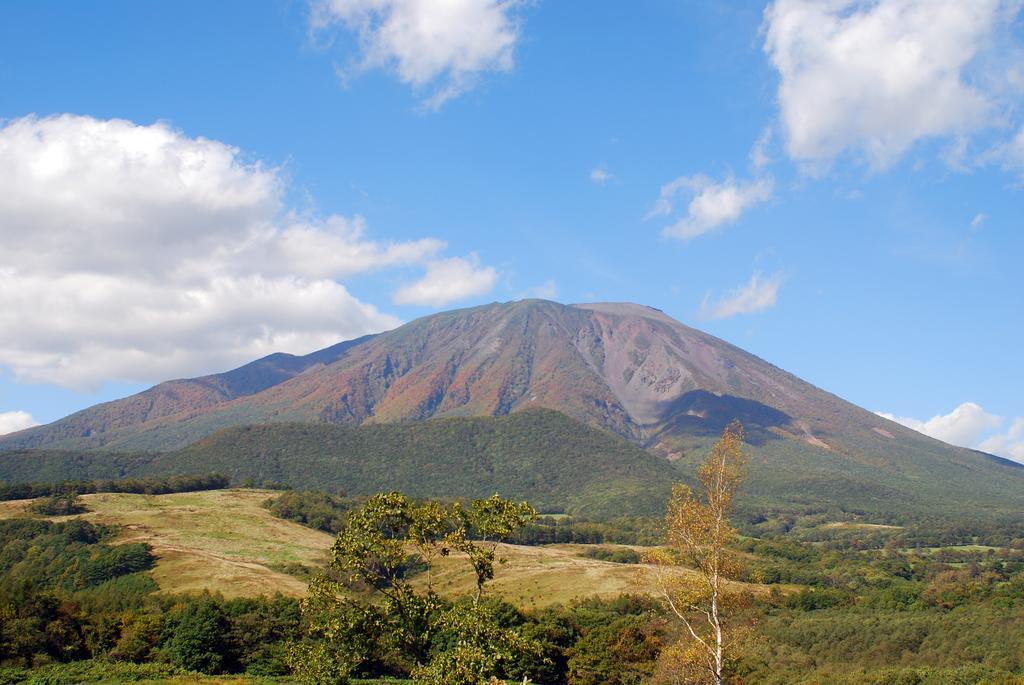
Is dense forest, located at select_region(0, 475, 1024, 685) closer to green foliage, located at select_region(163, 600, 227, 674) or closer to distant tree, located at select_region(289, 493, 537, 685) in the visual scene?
green foliage, located at select_region(163, 600, 227, 674)

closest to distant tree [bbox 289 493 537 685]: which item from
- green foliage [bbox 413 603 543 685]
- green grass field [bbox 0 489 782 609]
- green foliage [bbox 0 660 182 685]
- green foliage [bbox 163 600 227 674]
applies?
green foliage [bbox 413 603 543 685]

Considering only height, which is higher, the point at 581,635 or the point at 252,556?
the point at 252,556

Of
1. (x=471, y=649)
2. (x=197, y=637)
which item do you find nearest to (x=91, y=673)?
(x=197, y=637)

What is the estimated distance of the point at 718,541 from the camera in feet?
92.1

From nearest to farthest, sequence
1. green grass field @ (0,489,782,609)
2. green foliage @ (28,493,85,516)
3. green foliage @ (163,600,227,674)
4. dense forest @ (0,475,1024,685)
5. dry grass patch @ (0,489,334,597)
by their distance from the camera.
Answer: dense forest @ (0,475,1024,685)
green foliage @ (163,600,227,674)
dry grass patch @ (0,489,334,597)
green grass field @ (0,489,782,609)
green foliage @ (28,493,85,516)

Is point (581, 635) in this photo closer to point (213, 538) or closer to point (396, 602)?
point (396, 602)

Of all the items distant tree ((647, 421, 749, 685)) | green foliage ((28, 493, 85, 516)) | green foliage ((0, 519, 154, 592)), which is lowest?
green foliage ((0, 519, 154, 592))

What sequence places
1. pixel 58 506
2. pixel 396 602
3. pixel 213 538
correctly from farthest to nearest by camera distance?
pixel 58 506
pixel 213 538
pixel 396 602

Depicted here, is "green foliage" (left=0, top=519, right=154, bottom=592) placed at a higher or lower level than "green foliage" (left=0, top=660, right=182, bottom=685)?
higher

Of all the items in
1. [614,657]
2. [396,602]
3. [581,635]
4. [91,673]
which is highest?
[396,602]

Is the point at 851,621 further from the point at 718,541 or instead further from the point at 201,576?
the point at 201,576

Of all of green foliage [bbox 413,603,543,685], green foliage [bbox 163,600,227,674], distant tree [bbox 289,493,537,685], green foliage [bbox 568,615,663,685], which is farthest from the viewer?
green foliage [bbox 163,600,227,674]

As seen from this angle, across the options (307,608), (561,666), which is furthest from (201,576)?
(307,608)

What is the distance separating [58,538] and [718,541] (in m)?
127
